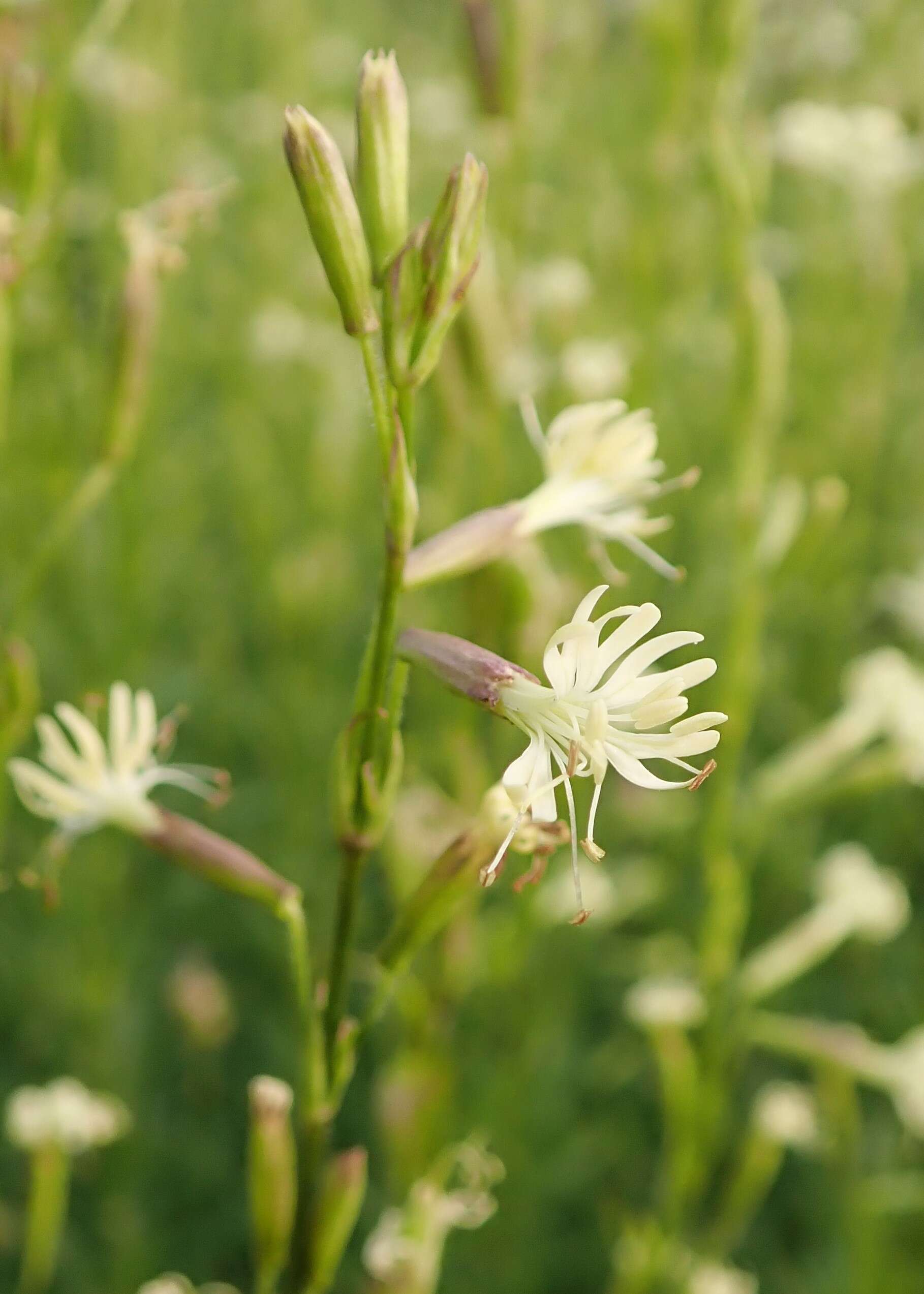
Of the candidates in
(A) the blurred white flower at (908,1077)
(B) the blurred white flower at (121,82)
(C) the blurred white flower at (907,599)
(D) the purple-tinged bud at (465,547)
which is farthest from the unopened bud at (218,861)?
(C) the blurred white flower at (907,599)

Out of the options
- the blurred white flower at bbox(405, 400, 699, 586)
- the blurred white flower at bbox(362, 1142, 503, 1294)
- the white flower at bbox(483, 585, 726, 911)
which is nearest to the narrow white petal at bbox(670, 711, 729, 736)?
the white flower at bbox(483, 585, 726, 911)

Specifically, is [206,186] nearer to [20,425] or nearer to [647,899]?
[20,425]

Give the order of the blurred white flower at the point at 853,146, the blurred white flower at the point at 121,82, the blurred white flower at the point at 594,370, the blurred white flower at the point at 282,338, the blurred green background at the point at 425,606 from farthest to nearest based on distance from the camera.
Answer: the blurred white flower at the point at 282,338 → the blurred white flower at the point at 121,82 → the blurred white flower at the point at 853,146 → the blurred white flower at the point at 594,370 → the blurred green background at the point at 425,606

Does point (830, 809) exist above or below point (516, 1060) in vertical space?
above

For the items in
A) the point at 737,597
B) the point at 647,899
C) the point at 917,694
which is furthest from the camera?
the point at 647,899

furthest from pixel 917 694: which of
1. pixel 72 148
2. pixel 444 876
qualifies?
pixel 72 148

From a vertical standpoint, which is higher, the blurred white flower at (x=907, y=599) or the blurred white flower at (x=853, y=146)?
the blurred white flower at (x=853, y=146)

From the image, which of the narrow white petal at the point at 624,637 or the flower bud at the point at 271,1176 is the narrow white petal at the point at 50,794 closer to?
the flower bud at the point at 271,1176
